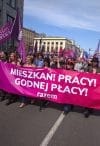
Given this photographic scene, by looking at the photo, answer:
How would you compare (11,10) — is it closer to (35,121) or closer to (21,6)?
(21,6)

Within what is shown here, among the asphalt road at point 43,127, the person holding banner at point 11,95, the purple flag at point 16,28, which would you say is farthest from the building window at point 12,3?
the asphalt road at point 43,127

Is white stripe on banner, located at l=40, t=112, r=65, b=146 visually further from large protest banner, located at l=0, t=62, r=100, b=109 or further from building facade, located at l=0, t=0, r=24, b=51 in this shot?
building facade, located at l=0, t=0, r=24, b=51

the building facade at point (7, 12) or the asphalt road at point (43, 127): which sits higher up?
the building facade at point (7, 12)

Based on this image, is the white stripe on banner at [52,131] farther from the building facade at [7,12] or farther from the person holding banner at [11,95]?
the building facade at [7,12]

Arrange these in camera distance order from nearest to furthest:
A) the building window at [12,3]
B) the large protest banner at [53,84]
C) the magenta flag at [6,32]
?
the large protest banner at [53,84]
the magenta flag at [6,32]
the building window at [12,3]

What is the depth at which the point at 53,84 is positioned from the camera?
1149cm

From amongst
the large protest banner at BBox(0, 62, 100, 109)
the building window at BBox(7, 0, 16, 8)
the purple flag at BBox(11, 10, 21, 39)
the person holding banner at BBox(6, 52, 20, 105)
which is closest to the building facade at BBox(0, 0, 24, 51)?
the building window at BBox(7, 0, 16, 8)

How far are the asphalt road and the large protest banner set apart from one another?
41 cm

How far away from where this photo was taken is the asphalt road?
7.66 metres

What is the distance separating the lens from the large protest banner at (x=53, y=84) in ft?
36.3

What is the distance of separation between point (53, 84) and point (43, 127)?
2707 millimetres

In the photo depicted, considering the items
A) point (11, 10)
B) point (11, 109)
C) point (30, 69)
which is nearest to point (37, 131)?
point (11, 109)

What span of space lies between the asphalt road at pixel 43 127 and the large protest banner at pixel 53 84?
16.3 inches

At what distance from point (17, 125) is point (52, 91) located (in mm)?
2772
